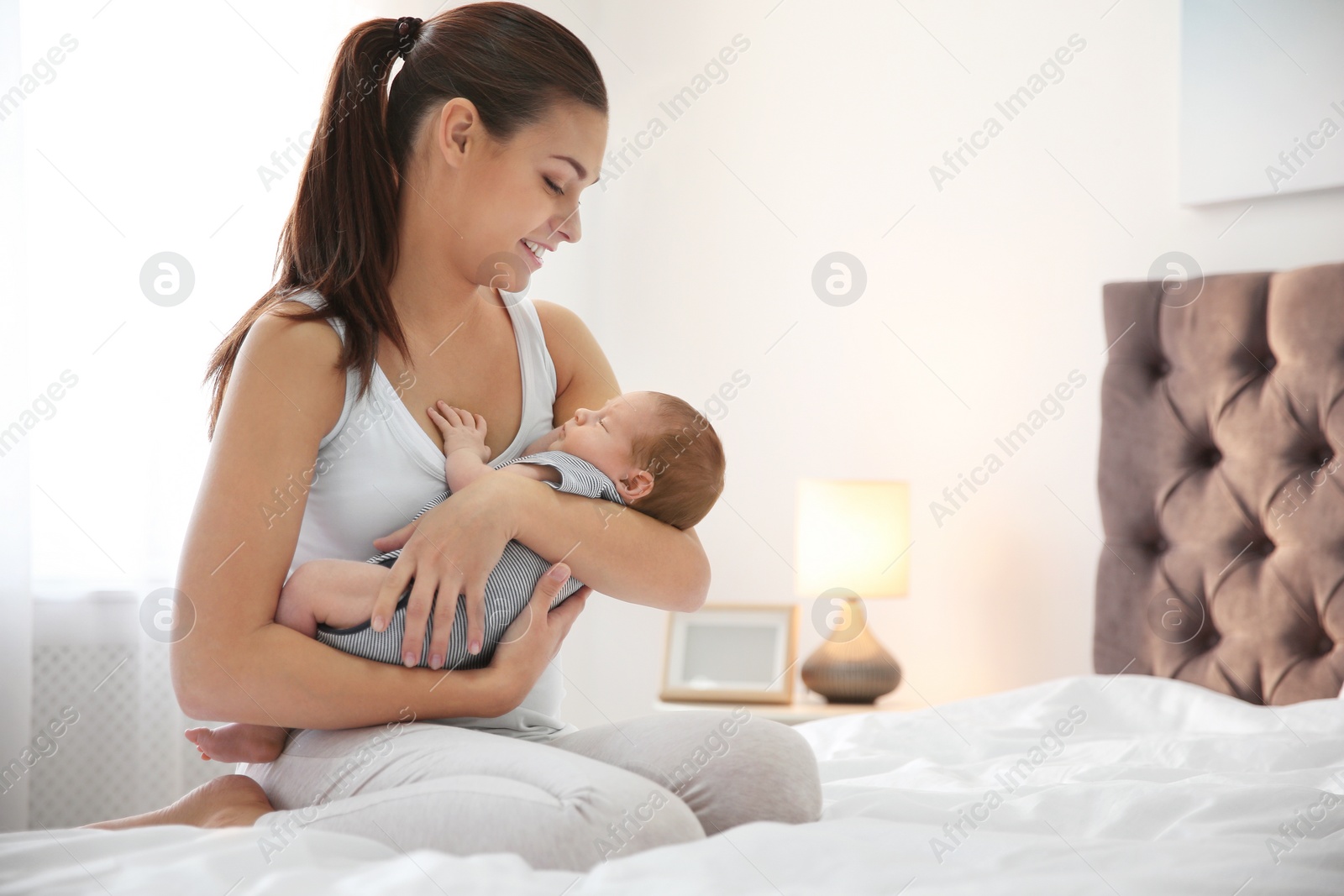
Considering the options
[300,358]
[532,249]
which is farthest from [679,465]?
[300,358]

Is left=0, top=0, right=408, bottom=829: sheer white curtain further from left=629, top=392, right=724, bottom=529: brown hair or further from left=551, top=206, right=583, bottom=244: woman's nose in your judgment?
left=629, top=392, right=724, bottom=529: brown hair

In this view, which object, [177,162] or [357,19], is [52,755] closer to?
[177,162]

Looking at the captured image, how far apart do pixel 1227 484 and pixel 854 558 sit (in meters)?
0.76

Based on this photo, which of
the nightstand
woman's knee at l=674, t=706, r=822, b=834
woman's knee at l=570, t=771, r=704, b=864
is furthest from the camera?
the nightstand

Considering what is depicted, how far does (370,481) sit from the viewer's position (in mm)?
1135

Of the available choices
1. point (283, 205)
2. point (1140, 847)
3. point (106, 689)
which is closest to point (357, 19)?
point (283, 205)

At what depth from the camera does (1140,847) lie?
2.72 ft

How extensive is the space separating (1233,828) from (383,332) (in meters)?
0.97

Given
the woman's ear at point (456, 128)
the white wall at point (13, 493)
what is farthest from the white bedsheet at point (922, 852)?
the white wall at point (13, 493)

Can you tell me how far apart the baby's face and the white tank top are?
0.17m

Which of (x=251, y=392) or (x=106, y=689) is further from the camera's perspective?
(x=106, y=689)

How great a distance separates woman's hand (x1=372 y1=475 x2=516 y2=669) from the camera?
1012mm

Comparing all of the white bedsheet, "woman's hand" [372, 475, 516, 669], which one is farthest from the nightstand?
"woman's hand" [372, 475, 516, 669]

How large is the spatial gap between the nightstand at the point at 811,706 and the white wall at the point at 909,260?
78 millimetres
